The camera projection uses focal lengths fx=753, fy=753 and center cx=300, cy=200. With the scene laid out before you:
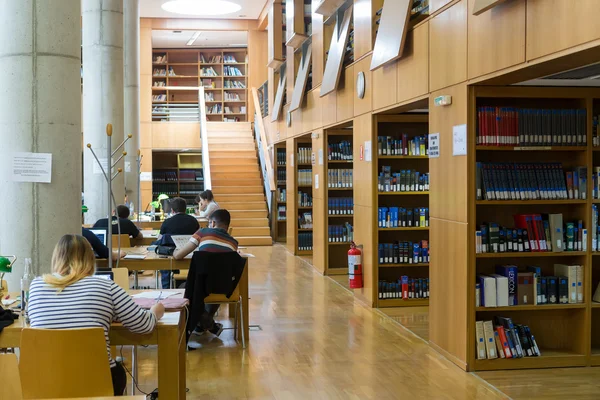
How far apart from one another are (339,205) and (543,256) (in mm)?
5308

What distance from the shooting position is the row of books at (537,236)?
5629 mm

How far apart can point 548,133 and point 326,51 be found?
520cm

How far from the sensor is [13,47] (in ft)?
16.2

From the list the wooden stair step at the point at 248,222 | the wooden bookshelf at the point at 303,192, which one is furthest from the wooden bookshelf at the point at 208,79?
the wooden bookshelf at the point at 303,192

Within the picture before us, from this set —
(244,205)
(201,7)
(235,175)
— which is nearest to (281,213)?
(244,205)

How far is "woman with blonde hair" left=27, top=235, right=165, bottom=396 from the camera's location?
3.35 meters

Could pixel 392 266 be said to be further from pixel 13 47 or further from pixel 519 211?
pixel 13 47

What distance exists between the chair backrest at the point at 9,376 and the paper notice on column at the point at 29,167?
8.49 ft

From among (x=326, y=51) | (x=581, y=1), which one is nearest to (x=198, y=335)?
(x=581, y=1)

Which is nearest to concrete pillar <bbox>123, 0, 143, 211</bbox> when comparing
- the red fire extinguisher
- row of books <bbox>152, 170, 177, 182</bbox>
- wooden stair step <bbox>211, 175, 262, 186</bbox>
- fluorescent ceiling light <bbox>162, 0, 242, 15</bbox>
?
wooden stair step <bbox>211, 175, 262, 186</bbox>

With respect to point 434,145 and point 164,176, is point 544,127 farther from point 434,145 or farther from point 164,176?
point 164,176

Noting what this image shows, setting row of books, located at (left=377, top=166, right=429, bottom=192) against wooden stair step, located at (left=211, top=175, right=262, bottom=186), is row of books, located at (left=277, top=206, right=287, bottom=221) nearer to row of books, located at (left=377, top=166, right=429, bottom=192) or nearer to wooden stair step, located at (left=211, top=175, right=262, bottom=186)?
wooden stair step, located at (left=211, top=175, right=262, bottom=186)

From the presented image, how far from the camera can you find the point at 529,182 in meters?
5.68

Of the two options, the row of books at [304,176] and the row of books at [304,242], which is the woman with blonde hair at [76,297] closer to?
the row of books at [304,176]
